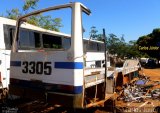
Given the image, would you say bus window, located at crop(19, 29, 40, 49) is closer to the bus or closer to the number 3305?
the bus

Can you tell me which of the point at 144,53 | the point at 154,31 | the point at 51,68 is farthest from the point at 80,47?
the point at 144,53

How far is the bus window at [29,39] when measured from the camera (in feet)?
31.2

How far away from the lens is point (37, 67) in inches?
267

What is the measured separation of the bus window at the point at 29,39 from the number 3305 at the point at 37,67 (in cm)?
227

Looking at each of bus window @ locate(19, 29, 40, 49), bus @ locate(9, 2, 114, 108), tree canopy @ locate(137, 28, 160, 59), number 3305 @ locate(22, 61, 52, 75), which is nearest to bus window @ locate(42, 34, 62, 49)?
bus window @ locate(19, 29, 40, 49)

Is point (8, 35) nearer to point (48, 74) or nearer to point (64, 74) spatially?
point (48, 74)

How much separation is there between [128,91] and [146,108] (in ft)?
7.87

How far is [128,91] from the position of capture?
1097cm

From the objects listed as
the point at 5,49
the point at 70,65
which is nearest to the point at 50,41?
the point at 5,49

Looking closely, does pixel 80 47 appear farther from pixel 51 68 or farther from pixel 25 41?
pixel 25 41

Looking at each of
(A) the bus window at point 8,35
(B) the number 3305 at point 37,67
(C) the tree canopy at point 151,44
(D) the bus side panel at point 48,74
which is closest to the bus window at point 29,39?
(A) the bus window at point 8,35

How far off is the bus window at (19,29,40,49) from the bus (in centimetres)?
178

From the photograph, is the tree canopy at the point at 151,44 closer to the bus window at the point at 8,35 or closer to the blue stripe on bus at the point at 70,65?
the bus window at the point at 8,35

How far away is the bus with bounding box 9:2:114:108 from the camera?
19.8 feet
